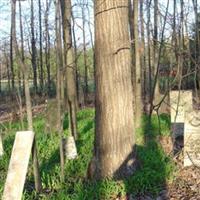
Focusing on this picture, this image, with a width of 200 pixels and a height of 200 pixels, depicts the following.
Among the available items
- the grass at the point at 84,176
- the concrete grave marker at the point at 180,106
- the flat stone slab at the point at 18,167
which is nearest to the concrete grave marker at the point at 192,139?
the grass at the point at 84,176

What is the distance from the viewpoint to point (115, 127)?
650 cm

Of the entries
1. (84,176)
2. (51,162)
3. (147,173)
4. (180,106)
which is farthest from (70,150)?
(180,106)

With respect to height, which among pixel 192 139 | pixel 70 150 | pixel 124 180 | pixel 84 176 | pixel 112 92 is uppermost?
pixel 112 92

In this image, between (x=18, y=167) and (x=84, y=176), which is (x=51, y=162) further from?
(x=18, y=167)

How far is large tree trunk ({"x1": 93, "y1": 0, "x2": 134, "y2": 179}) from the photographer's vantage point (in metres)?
6.43

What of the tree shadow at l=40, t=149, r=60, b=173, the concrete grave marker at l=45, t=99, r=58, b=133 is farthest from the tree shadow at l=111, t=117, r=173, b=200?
the concrete grave marker at l=45, t=99, r=58, b=133

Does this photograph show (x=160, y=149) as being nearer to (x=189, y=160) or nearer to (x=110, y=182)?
(x=189, y=160)

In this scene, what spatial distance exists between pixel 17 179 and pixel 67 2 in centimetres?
850

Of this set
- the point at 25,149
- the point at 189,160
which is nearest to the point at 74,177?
the point at 189,160

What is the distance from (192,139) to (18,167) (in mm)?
3912

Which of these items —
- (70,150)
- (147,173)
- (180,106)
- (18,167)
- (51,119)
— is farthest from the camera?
(51,119)

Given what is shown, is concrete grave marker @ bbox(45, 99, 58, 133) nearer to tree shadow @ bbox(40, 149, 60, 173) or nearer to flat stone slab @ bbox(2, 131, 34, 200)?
tree shadow @ bbox(40, 149, 60, 173)

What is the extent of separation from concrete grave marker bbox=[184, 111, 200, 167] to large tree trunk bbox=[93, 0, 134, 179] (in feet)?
3.90

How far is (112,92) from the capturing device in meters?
6.45
